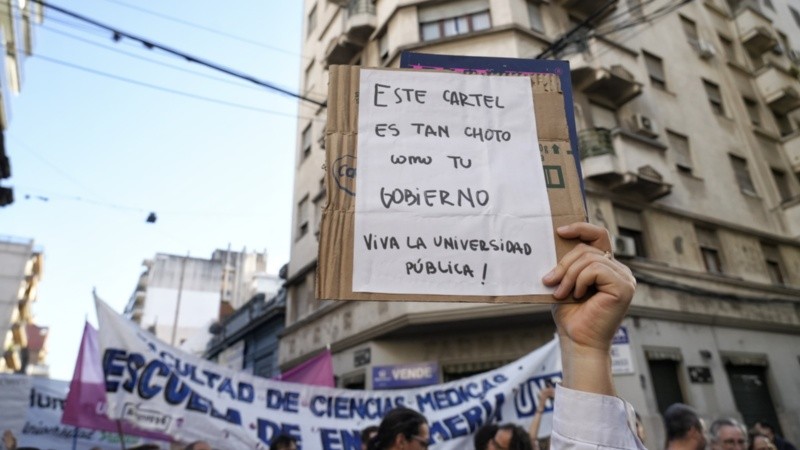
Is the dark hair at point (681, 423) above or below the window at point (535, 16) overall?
below

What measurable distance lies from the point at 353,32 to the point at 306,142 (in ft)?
15.3

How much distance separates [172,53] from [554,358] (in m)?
5.78

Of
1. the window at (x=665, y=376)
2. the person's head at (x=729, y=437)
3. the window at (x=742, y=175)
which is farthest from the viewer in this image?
the window at (x=742, y=175)

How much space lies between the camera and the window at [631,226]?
1187 cm

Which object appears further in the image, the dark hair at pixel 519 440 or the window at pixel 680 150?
the window at pixel 680 150

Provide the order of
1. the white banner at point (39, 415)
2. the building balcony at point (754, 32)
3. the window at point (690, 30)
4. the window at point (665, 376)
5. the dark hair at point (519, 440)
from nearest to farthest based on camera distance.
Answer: the dark hair at point (519, 440) < the white banner at point (39, 415) < the window at point (665, 376) < the window at point (690, 30) < the building balcony at point (754, 32)

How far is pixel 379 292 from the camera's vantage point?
4.76 feet

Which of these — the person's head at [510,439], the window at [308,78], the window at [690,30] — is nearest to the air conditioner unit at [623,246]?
the person's head at [510,439]

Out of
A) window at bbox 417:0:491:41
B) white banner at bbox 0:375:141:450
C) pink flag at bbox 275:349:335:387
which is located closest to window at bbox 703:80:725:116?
window at bbox 417:0:491:41

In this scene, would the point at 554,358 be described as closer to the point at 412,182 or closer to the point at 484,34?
the point at 412,182

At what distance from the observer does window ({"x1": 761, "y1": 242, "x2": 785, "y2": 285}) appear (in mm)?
14383

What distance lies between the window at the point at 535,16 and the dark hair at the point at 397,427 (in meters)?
12.0

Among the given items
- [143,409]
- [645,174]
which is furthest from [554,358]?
[645,174]

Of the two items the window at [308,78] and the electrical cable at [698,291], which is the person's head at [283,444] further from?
the window at [308,78]
